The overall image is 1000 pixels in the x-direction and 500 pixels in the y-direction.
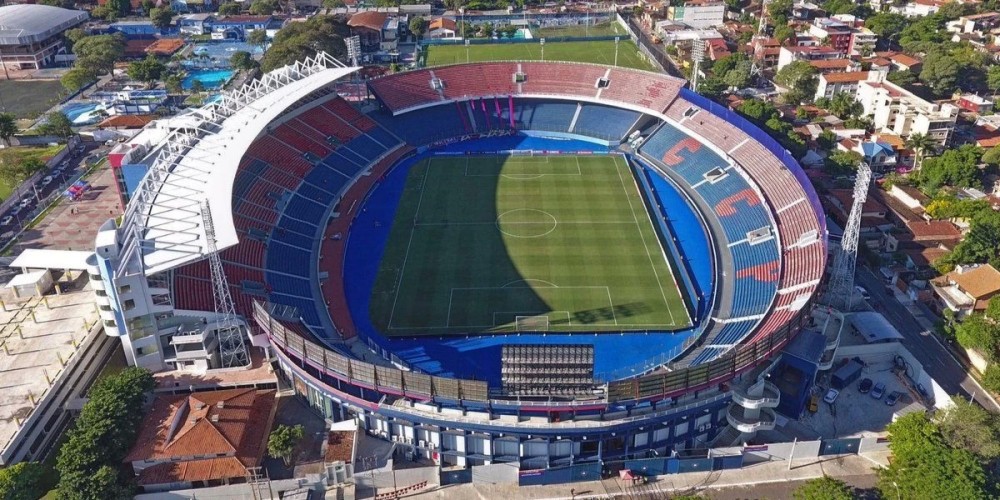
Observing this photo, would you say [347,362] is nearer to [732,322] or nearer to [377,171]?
[732,322]

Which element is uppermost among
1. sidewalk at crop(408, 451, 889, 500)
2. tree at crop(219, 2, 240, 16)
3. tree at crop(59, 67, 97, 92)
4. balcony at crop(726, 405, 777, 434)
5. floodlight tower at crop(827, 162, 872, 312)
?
tree at crop(219, 2, 240, 16)

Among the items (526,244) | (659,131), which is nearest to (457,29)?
(659,131)

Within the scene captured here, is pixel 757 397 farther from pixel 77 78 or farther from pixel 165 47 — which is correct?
pixel 165 47

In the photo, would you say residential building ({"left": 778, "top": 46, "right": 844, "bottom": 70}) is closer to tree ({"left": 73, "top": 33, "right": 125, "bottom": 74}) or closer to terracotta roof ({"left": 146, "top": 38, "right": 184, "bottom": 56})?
tree ({"left": 73, "top": 33, "right": 125, "bottom": 74})

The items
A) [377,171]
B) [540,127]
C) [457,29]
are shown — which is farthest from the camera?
[457,29]

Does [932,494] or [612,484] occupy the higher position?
[932,494]

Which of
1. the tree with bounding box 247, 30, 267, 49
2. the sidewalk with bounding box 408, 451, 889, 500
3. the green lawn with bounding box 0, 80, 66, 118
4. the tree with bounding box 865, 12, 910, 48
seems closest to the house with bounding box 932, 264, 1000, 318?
the sidewalk with bounding box 408, 451, 889, 500
